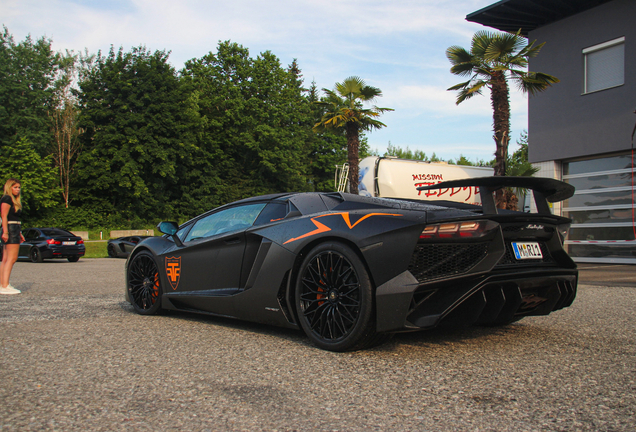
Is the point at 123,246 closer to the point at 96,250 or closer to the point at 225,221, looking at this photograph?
the point at 96,250

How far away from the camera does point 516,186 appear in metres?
3.45

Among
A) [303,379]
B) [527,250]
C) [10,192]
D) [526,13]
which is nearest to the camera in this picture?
[303,379]

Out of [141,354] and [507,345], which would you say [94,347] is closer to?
[141,354]

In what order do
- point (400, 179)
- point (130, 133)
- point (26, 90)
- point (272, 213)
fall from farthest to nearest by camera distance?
1. point (26, 90)
2. point (130, 133)
3. point (400, 179)
4. point (272, 213)

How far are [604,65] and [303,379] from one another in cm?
1456

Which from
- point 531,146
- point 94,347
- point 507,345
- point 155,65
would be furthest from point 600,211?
point 155,65

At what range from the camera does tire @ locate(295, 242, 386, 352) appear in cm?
326

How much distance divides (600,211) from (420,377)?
1361 centimetres

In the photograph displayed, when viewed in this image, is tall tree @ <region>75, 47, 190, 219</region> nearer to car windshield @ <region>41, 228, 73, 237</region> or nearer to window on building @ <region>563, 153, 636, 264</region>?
car windshield @ <region>41, 228, 73, 237</region>

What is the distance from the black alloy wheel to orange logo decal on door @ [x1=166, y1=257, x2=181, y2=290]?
171cm

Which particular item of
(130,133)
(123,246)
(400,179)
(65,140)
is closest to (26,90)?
(65,140)

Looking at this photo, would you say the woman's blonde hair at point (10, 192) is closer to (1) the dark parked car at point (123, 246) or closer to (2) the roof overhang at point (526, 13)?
(1) the dark parked car at point (123, 246)

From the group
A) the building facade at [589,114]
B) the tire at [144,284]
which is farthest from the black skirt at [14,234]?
the building facade at [589,114]

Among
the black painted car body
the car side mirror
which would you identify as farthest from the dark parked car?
the black painted car body
